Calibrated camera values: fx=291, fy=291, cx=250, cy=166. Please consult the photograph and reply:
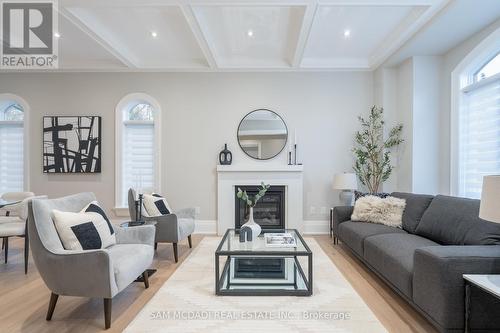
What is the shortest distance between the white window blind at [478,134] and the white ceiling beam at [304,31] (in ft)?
7.15

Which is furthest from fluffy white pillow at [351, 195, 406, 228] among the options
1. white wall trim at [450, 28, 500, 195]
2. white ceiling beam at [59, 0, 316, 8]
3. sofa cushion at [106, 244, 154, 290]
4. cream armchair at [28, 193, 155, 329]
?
cream armchair at [28, 193, 155, 329]

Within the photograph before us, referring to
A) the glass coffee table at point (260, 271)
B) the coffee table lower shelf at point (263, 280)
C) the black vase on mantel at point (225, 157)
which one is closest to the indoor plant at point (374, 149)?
the black vase on mantel at point (225, 157)

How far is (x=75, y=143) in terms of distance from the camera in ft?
16.7

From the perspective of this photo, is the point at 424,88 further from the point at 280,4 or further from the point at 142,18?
the point at 142,18

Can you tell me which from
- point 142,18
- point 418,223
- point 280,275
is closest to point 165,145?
point 142,18

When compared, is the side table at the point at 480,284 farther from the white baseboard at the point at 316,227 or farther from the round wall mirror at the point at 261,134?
the round wall mirror at the point at 261,134

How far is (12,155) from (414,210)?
259 inches

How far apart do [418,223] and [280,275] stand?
5.52 feet

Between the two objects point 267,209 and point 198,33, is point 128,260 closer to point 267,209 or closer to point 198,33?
point 198,33

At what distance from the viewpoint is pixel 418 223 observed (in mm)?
3260

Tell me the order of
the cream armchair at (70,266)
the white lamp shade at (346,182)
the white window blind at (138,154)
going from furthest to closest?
the white window blind at (138,154) → the white lamp shade at (346,182) → the cream armchair at (70,266)

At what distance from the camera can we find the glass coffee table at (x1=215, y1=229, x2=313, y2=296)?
8.56 feet

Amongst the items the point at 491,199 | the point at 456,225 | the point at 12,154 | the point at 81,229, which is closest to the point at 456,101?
the point at 456,225

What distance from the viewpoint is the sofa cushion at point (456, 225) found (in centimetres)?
237
